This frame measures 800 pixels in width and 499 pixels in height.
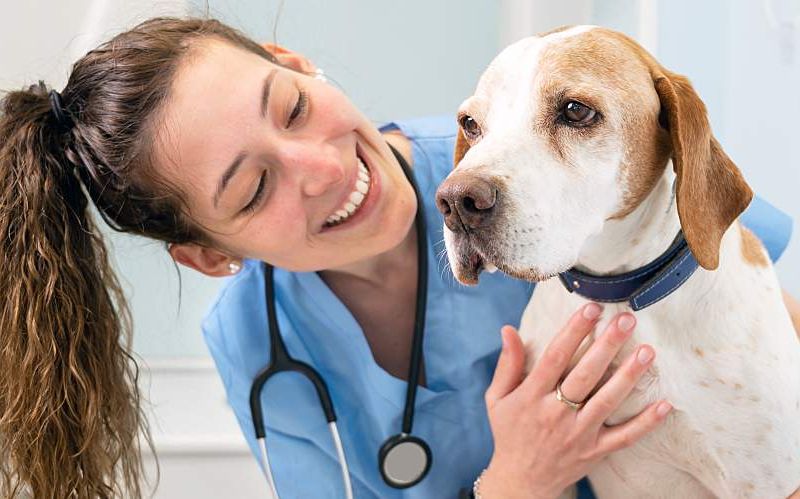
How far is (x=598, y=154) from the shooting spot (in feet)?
2.85

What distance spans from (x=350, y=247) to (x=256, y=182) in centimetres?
15

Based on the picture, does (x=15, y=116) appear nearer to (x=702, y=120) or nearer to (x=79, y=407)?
(x=79, y=407)

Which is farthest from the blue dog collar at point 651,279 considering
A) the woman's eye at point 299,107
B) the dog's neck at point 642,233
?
the woman's eye at point 299,107

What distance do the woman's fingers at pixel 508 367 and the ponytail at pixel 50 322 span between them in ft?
1.76

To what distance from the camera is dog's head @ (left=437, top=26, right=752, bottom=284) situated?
0.83 m

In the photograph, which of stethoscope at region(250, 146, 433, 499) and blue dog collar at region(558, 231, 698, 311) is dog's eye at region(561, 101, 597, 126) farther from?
stethoscope at region(250, 146, 433, 499)

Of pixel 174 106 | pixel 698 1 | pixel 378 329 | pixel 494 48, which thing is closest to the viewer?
pixel 174 106

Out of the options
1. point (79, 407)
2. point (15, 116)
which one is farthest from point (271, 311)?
point (15, 116)

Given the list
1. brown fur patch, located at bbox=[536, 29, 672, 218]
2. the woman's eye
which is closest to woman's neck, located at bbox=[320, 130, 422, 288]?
the woman's eye

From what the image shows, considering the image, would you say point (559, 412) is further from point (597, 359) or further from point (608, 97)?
point (608, 97)

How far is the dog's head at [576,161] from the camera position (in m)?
0.83

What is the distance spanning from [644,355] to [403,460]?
42 cm

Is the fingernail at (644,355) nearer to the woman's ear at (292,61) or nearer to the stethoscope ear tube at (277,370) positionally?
the stethoscope ear tube at (277,370)

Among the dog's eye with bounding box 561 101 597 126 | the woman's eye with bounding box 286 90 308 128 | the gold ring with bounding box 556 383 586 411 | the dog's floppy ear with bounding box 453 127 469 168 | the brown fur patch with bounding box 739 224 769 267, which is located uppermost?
the dog's eye with bounding box 561 101 597 126
